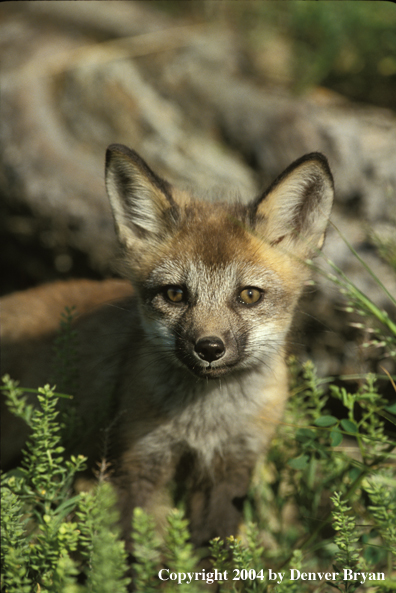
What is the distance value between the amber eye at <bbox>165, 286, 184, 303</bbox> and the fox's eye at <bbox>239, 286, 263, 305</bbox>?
36 cm

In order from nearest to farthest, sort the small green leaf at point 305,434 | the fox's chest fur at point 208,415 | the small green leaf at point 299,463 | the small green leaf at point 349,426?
the small green leaf at point 349,426
the small green leaf at point 299,463
the small green leaf at point 305,434
the fox's chest fur at point 208,415

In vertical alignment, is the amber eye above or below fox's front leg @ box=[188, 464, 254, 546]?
above

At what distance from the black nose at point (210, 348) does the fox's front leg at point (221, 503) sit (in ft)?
3.66

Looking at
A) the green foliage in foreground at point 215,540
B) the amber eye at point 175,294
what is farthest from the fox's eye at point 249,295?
the green foliage in foreground at point 215,540

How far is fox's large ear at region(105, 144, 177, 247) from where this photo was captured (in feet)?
10.5

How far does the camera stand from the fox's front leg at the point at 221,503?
3475mm

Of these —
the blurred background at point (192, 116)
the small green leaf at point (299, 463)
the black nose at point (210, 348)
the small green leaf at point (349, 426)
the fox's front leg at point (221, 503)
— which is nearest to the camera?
the black nose at point (210, 348)

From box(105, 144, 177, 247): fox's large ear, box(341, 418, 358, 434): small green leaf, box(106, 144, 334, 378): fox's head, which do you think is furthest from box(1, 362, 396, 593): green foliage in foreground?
box(105, 144, 177, 247): fox's large ear

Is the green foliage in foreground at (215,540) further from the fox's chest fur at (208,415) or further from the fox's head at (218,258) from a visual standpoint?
the fox's head at (218,258)

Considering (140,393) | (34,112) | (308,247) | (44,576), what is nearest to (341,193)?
(308,247)

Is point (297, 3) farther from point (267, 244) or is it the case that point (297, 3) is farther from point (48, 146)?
point (267, 244)

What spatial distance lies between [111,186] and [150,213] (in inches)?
12.2

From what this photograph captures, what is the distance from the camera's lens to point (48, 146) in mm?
6086

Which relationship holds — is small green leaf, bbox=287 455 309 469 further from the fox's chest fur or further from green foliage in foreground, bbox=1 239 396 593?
the fox's chest fur
